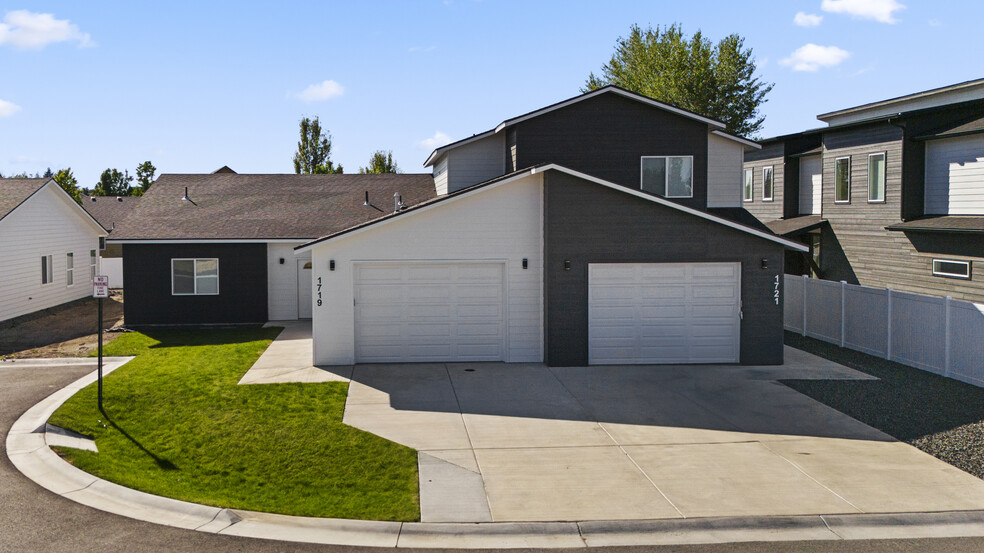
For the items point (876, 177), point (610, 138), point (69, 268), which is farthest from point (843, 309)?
point (69, 268)

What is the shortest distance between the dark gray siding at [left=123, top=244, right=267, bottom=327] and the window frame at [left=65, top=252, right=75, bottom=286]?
948cm

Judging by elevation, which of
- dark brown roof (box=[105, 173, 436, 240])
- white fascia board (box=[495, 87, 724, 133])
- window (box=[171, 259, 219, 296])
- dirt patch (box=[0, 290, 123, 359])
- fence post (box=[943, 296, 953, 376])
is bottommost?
dirt patch (box=[0, 290, 123, 359])

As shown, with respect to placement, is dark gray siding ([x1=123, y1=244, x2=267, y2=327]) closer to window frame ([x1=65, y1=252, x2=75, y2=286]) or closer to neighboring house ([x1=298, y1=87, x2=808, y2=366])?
neighboring house ([x1=298, y1=87, x2=808, y2=366])

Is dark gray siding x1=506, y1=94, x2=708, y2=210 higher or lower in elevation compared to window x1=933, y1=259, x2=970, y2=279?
higher

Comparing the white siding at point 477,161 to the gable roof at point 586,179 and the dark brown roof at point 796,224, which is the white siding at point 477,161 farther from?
the dark brown roof at point 796,224

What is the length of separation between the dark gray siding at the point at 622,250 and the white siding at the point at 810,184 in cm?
1248

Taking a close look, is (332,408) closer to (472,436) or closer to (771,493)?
(472,436)

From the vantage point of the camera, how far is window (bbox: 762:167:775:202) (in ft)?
104

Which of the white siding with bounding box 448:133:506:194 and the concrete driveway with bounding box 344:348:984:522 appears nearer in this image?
the concrete driveway with bounding box 344:348:984:522

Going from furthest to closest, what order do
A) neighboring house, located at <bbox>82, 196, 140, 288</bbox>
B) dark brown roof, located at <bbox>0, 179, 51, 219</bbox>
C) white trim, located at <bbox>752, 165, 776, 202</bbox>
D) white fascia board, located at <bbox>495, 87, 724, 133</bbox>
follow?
neighboring house, located at <bbox>82, 196, 140, 288</bbox> → white trim, located at <bbox>752, 165, 776, 202</bbox> → dark brown roof, located at <bbox>0, 179, 51, 219</bbox> → white fascia board, located at <bbox>495, 87, 724, 133</bbox>

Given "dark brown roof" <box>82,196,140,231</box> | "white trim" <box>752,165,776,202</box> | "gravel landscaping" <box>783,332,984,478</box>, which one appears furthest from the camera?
"dark brown roof" <box>82,196,140,231</box>

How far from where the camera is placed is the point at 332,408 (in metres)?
13.8

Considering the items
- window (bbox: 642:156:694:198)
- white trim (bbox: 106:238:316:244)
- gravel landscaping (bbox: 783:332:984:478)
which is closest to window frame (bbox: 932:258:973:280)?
gravel landscaping (bbox: 783:332:984:478)

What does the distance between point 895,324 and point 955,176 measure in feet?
22.3
